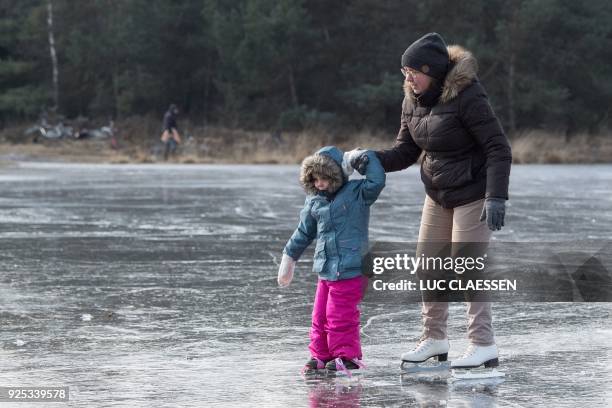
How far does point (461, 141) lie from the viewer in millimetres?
6289

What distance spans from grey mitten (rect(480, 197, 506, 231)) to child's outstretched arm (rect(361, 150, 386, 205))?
0.58 metres

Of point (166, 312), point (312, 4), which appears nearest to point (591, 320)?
point (166, 312)

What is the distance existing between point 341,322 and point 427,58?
53.0 inches

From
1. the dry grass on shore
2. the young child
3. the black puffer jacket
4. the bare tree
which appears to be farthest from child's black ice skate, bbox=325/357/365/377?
the bare tree

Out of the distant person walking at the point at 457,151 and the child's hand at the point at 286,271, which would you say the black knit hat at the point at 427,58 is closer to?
the distant person walking at the point at 457,151

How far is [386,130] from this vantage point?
189 feet

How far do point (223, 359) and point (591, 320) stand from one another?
2.58 m

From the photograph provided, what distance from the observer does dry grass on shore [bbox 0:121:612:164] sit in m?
39.6

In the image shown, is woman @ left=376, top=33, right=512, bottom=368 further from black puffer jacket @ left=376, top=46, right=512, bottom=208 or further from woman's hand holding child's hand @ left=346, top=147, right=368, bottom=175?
woman's hand holding child's hand @ left=346, top=147, right=368, bottom=175

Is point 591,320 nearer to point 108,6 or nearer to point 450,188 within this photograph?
point 450,188

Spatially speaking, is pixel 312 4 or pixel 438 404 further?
pixel 312 4

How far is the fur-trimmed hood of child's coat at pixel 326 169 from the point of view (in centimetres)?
636

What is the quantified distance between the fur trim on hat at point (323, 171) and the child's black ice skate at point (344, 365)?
82cm

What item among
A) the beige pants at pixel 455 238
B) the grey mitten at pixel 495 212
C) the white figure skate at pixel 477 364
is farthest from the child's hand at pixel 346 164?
the white figure skate at pixel 477 364
